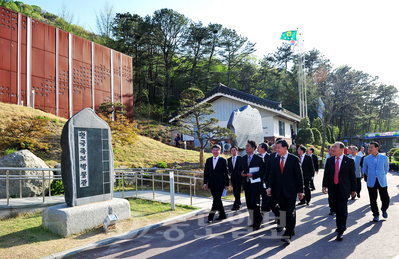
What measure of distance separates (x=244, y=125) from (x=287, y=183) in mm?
8898

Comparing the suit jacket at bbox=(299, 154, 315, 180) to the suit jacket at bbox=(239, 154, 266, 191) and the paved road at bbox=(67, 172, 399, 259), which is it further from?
the suit jacket at bbox=(239, 154, 266, 191)

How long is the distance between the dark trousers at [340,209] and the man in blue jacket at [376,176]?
1745mm

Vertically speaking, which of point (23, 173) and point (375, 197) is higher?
point (23, 173)

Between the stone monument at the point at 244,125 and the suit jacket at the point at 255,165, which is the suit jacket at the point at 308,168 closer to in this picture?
the suit jacket at the point at 255,165

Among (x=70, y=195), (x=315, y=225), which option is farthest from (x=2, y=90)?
(x=315, y=225)

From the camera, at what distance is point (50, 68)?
59.1 feet

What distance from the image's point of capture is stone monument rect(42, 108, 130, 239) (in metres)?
5.74

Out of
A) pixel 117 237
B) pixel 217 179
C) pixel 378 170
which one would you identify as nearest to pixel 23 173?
pixel 117 237

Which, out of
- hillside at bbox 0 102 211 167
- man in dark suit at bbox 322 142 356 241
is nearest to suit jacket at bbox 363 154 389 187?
man in dark suit at bbox 322 142 356 241

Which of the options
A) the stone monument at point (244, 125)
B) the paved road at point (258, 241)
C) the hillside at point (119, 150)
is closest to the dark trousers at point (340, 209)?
the paved road at point (258, 241)

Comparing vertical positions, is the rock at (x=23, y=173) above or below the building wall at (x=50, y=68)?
below

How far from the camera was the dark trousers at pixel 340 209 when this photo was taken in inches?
204

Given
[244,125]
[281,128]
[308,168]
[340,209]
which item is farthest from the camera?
[281,128]

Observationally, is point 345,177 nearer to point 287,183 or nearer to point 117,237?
point 287,183
